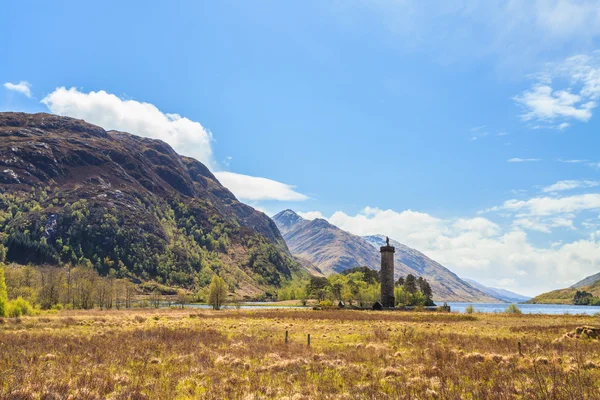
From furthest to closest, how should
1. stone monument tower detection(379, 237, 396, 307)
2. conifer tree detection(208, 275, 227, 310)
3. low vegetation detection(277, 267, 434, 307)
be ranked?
1. low vegetation detection(277, 267, 434, 307)
2. conifer tree detection(208, 275, 227, 310)
3. stone monument tower detection(379, 237, 396, 307)

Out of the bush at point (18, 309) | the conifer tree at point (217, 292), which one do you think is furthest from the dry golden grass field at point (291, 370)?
the conifer tree at point (217, 292)

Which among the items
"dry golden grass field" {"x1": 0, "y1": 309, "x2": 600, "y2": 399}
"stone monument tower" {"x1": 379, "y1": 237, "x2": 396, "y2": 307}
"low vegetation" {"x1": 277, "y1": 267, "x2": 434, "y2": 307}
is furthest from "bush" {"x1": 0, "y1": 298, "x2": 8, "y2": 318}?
"low vegetation" {"x1": 277, "y1": 267, "x2": 434, "y2": 307}

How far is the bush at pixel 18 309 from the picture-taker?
58.2 m

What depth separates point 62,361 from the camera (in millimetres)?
19906

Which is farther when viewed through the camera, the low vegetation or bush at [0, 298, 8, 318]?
the low vegetation

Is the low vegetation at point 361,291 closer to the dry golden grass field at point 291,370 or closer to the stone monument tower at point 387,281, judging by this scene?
Result: the stone monument tower at point 387,281

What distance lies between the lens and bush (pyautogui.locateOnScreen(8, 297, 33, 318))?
58.2 m

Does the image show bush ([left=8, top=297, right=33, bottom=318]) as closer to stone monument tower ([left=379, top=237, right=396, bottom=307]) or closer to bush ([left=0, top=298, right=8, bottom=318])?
bush ([left=0, top=298, right=8, bottom=318])

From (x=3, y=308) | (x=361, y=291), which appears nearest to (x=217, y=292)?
(x=361, y=291)

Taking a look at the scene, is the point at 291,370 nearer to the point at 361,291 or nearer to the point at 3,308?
the point at 3,308

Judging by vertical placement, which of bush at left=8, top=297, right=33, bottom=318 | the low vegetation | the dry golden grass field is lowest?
the low vegetation

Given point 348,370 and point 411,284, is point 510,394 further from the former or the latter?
point 411,284

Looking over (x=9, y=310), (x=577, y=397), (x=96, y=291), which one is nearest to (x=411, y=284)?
(x=96, y=291)

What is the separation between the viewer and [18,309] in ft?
198
